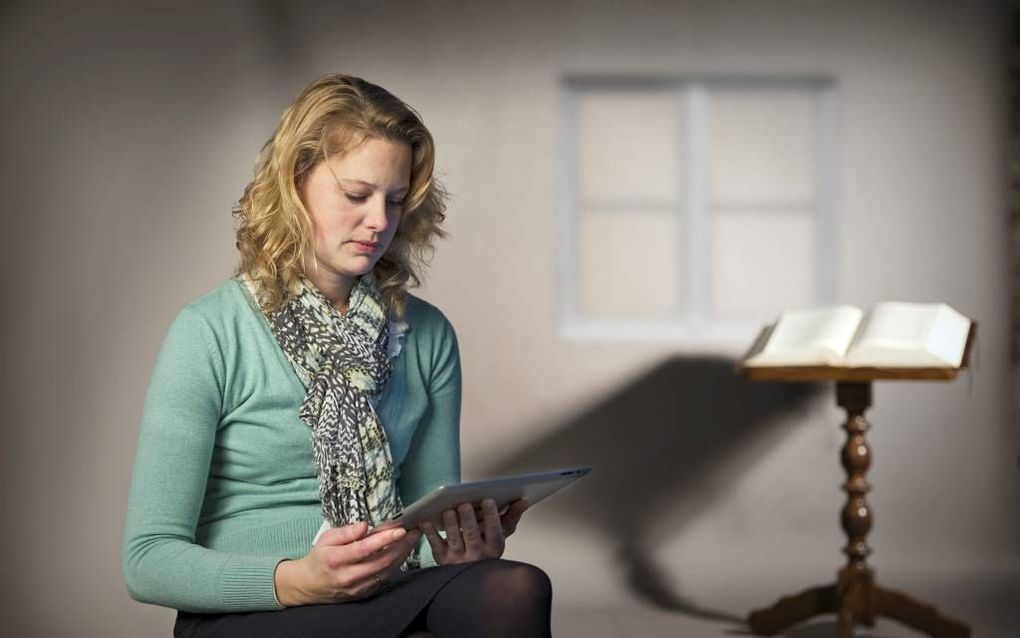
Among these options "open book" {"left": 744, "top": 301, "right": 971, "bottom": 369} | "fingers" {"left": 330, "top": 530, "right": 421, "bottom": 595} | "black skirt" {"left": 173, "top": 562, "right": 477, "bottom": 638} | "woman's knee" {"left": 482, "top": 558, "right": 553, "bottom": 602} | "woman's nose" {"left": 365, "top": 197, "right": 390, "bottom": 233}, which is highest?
"woman's nose" {"left": 365, "top": 197, "right": 390, "bottom": 233}

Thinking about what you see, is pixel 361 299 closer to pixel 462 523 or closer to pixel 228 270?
pixel 462 523

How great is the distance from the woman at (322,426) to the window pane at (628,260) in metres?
2.21

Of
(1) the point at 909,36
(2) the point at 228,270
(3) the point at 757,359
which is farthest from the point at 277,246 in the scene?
(1) the point at 909,36

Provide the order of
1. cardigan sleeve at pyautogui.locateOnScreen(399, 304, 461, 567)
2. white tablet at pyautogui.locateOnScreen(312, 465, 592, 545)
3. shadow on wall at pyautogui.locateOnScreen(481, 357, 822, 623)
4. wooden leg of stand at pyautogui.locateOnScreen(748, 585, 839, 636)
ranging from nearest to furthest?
1. white tablet at pyautogui.locateOnScreen(312, 465, 592, 545)
2. cardigan sleeve at pyautogui.locateOnScreen(399, 304, 461, 567)
3. wooden leg of stand at pyautogui.locateOnScreen(748, 585, 839, 636)
4. shadow on wall at pyautogui.locateOnScreen(481, 357, 822, 623)

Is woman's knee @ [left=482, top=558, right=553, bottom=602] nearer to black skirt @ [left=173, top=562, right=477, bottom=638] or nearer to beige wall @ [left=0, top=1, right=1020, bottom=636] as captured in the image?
black skirt @ [left=173, top=562, right=477, bottom=638]

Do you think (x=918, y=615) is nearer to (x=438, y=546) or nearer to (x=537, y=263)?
(x=537, y=263)

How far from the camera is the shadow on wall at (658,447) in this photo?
13.6 ft

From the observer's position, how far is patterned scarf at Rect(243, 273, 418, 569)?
176cm

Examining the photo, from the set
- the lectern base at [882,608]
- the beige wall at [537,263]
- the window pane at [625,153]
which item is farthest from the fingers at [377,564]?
the window pane at [625,153]

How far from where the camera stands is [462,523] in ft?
5.36

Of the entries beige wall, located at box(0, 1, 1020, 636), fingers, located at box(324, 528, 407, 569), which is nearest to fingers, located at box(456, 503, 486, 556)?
fingers, located at box(324, 528, 407, 569)

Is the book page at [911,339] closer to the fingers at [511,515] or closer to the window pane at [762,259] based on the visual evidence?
the window pane at [762,259]

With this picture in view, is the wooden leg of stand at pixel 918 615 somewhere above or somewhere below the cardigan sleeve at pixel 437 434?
below

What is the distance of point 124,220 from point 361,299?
88.9 inches
